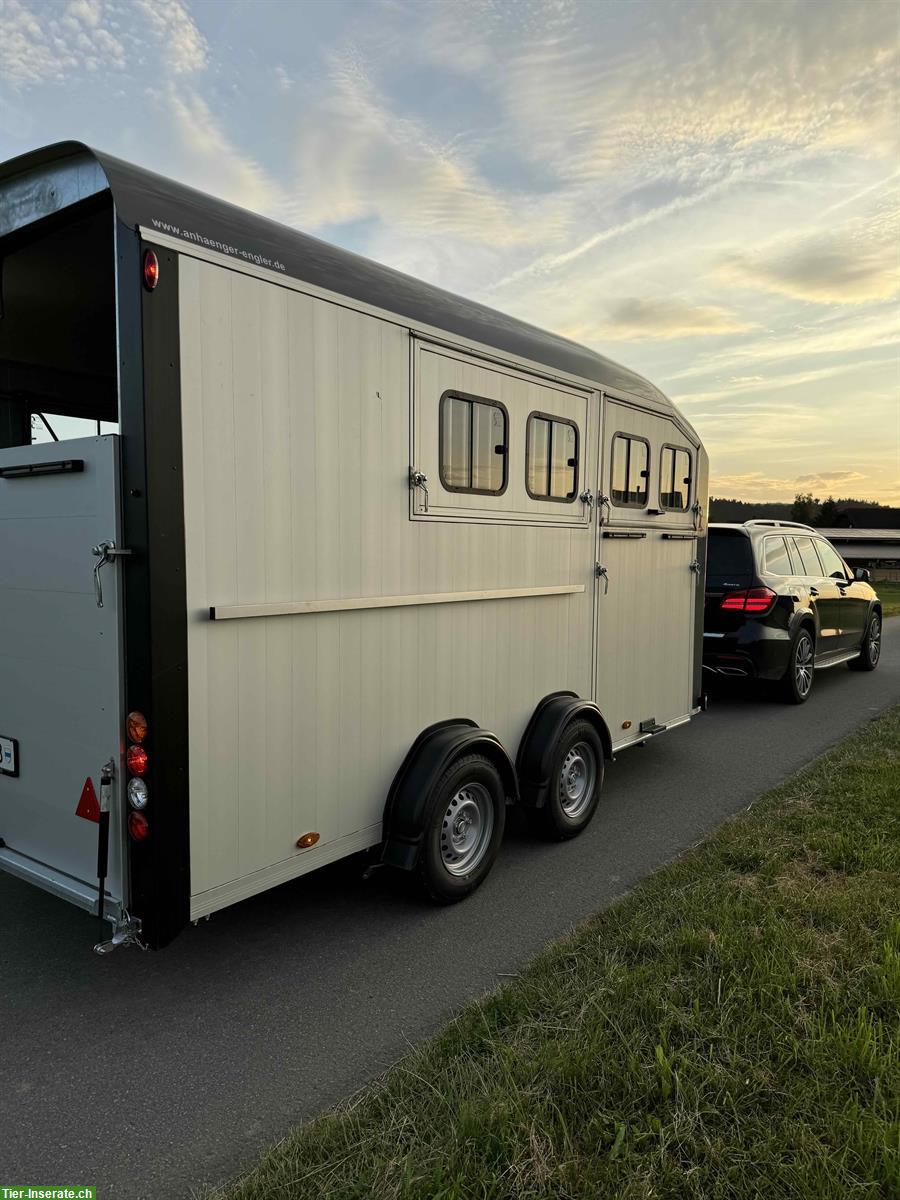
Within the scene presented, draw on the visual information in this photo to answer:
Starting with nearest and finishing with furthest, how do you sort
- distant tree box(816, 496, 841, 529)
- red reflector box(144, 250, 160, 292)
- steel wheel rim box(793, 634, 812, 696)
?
red reflector box(144, 250, 160, 292) < steel wheel rim box(793, 634, 812, 696) < distant tree box(816, 496, 841, 529)

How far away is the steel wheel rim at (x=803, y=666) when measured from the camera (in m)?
8.78

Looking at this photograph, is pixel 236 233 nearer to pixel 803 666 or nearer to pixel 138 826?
pixel 138 826

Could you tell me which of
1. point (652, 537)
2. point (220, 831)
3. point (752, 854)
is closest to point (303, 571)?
point (220, 831)

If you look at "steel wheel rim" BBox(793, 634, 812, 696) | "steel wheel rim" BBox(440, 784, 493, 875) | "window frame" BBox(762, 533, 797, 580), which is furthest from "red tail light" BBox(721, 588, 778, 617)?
"steel wheel rim" BBox(440, 784, 493, 875)

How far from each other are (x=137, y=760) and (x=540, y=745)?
7.92 ft

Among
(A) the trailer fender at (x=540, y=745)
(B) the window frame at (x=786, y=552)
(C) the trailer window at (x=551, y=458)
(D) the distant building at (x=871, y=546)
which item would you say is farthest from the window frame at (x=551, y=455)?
(D) the distant building at (x=871, y=546)

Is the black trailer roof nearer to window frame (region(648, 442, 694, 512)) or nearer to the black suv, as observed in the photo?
window frame (region(648, 442, 694, 512))

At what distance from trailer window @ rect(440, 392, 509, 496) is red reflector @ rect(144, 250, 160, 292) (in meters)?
1.56

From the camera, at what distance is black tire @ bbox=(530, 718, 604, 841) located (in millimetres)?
4613

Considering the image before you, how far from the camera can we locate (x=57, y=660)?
10.0 ft

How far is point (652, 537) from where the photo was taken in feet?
19.2

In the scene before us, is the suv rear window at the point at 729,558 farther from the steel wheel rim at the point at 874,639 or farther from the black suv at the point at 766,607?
the steel wheel rim at the point at 874,639

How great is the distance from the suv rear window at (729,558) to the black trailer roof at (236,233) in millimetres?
4935

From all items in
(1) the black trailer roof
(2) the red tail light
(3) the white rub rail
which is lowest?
(2) the red tail light
